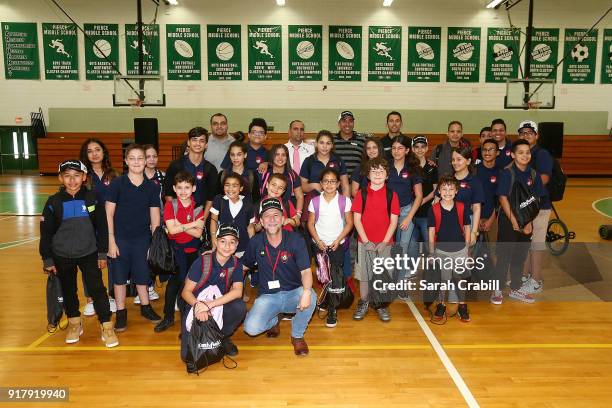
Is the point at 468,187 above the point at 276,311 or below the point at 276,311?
above

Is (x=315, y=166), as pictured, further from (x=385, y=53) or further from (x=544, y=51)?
(x=544, y=51)

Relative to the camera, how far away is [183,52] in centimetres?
1586

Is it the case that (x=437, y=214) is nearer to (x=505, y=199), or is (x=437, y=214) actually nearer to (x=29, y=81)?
(x=505, y=199)

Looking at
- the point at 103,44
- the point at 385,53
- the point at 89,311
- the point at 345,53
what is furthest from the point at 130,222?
the point at 103,44

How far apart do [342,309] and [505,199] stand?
2091mm

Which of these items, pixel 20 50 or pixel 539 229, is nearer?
pixel 539 229

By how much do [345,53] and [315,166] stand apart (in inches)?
461

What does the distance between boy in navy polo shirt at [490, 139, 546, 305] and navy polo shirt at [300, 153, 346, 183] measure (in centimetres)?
177

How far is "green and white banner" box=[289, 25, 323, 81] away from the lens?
51.8ft

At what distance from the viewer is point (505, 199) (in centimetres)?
505

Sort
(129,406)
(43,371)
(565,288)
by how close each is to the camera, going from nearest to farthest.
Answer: (129,406) < (43,371) < (565,288)

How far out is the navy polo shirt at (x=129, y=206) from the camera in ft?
14.1

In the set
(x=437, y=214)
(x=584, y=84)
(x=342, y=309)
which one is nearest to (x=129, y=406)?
(x=342, y=309)

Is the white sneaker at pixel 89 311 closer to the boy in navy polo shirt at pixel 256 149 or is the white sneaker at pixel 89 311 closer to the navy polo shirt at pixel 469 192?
the boy in navy polo shirt at pixel 256 149
